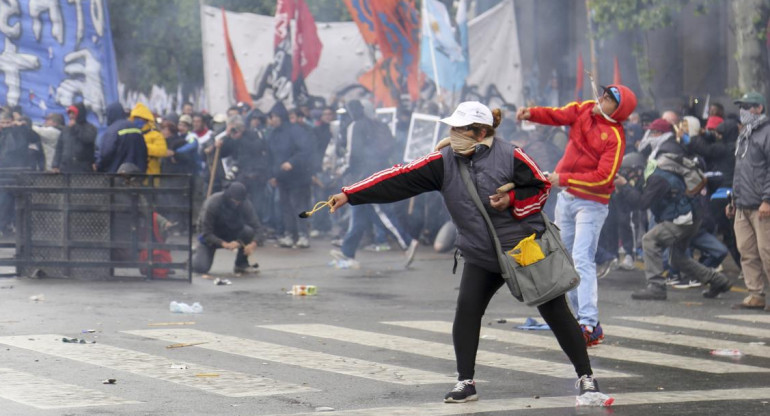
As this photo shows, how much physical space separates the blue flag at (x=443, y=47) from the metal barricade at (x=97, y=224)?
7933 millimetres

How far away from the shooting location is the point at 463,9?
21766 millimetres

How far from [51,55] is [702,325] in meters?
9.87

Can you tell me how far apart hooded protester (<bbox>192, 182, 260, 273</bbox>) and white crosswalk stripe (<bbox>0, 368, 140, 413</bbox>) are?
719 centimetres

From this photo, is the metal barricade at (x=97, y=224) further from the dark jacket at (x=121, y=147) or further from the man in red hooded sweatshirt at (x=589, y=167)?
the man in red hooded sweatshirt at (x=589, y=167)

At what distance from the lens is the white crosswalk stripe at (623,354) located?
28.4 ft

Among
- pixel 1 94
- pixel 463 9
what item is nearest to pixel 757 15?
pixel 463 9

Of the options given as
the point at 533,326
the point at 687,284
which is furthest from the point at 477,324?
the point at 687,284

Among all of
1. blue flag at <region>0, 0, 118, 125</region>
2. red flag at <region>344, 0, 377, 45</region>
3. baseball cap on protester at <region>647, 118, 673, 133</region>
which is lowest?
baseball cap on protester at <region>647, 118, 673, 133</region>

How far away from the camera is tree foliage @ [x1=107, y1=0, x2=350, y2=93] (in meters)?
46.5

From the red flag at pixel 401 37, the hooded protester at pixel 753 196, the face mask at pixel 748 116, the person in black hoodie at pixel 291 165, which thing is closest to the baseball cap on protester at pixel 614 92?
the hooded protester at pixel 753 196

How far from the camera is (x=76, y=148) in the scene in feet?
61.3

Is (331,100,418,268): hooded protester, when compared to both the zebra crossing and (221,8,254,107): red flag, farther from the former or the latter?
(221,8,254,107): red flag

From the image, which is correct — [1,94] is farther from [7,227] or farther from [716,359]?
[716,359]

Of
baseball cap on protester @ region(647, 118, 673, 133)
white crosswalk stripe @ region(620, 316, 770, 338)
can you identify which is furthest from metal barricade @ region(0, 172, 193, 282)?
white crosswalk stripe @ region(620, 316, 770, 338)
